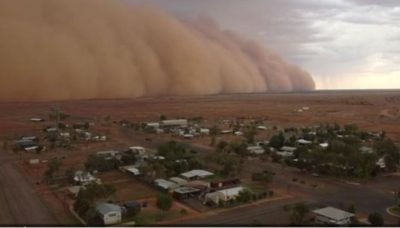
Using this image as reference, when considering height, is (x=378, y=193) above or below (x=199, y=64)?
below

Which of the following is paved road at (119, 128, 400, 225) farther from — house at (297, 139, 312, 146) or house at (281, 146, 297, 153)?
house at (297, 139, 312, 146)

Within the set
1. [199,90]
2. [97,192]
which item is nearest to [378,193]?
[97,192]

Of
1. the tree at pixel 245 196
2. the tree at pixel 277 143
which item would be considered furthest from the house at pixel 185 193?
the tree at pixel 277 143

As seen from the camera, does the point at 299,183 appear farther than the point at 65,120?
No

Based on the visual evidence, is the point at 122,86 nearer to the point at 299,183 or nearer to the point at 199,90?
the point at 199,90

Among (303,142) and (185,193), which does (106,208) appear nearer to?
(185,193)

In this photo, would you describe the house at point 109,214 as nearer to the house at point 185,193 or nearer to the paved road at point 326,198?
the paved road at point 326,198

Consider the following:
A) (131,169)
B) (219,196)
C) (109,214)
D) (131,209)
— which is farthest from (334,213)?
(131,169)
